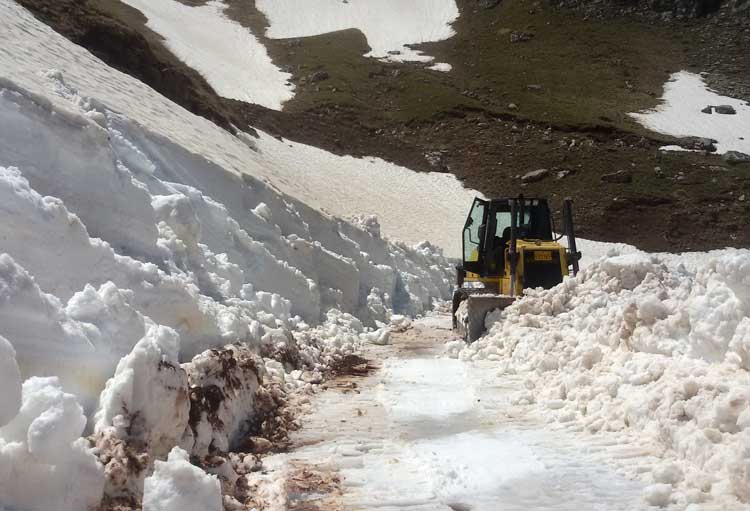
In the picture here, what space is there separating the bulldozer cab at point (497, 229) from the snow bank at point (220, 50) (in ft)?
113

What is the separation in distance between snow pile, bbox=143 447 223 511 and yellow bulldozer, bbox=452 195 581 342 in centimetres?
750

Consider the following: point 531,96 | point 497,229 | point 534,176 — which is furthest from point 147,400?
point 531,96

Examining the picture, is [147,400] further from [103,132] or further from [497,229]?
[497,229]

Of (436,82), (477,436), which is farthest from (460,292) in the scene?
(436,82)

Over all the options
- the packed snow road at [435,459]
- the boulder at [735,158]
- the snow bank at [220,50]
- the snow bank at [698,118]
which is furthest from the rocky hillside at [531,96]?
the packed snow road at [435,459]

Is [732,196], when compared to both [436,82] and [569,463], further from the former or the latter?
[569,463]

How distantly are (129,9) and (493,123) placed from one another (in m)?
31.6

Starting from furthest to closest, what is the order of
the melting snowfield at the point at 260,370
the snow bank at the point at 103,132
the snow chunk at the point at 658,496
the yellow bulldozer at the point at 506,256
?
the yellow bulldozer at the point at 506,256 → the snow bank at the point at 103,132 → the snow chunk at the point at 658,496 → the melting snowfield at the point at 260,370

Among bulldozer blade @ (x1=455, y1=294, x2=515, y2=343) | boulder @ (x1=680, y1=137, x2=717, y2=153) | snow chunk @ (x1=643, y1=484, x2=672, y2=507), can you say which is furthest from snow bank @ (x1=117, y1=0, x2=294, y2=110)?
snow chunk @ (x1=643, y1=484, x2=672, y2=507)

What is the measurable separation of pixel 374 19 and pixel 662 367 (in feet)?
221

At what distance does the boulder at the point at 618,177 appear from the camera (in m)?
36.9

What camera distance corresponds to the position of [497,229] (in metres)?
13.1

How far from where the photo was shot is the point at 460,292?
12875 millimetres

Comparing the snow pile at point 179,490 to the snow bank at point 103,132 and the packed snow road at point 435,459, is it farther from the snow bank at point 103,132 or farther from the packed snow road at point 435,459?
the snow bank at point 103,132
